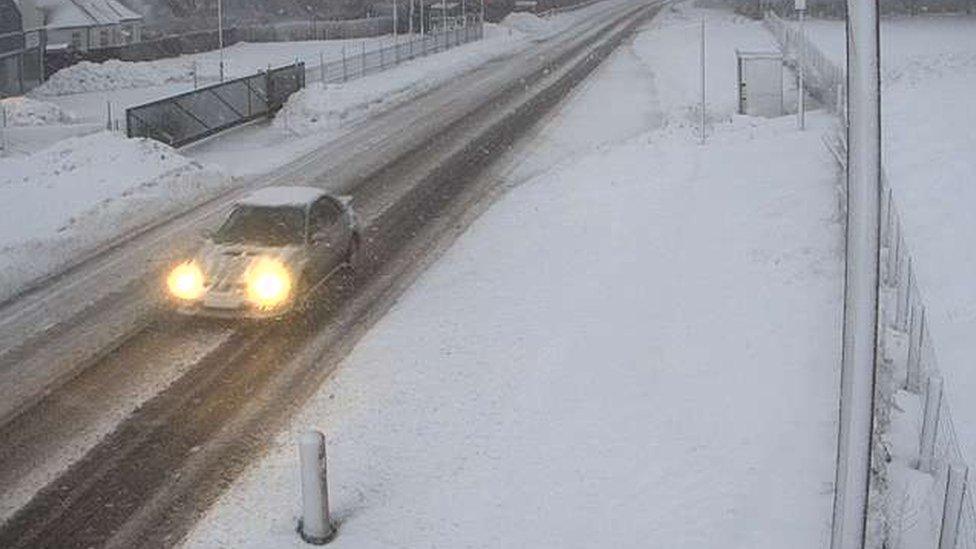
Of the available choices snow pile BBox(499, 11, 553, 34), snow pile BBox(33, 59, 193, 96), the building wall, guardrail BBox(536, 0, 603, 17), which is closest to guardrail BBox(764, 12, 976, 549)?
snow pile BBox(33, 59, 193, 96)

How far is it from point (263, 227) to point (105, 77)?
128 feet

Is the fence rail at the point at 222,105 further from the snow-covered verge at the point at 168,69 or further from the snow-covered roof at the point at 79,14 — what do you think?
the snow-covered roof at the point at 79,14

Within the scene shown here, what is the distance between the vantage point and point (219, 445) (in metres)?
11.4

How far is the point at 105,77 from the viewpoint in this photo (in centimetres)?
5166

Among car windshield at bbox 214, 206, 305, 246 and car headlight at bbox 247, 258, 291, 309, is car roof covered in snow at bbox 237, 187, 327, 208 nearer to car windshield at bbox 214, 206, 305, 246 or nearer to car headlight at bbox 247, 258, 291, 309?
car windshield at bbox 214, 206, 305, 246

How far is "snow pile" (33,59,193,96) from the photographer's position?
164 ft

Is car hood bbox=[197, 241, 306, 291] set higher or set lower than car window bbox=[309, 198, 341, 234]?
lower

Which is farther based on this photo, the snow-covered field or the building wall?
the building wall

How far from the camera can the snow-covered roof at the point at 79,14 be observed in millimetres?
64688

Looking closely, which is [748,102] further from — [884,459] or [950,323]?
[884,459]

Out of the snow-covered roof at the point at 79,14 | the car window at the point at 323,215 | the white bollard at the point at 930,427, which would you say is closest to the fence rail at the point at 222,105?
the car window at the point at 323,215

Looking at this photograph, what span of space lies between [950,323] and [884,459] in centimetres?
614

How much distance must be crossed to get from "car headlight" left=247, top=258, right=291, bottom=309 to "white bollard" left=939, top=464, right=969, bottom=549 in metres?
9.53

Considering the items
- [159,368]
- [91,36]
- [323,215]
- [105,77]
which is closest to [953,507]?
[159,368]
